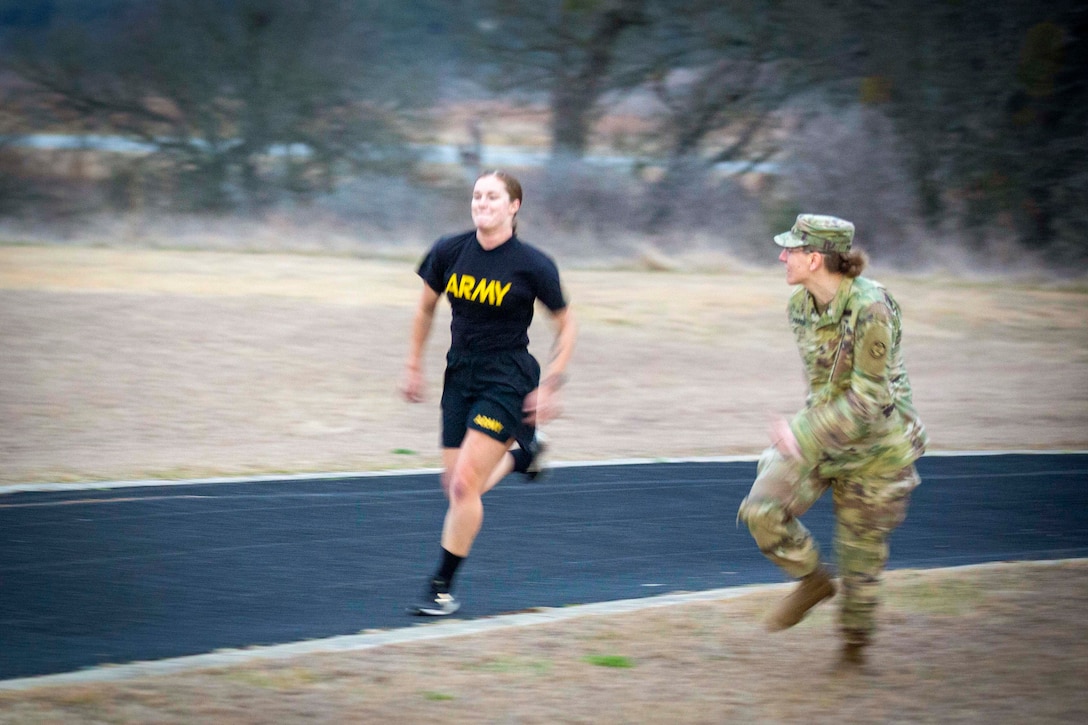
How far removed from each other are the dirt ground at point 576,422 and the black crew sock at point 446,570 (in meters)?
0.49

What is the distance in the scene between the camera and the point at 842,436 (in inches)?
202

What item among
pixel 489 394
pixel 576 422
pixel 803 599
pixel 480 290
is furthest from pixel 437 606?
pixel 576 422

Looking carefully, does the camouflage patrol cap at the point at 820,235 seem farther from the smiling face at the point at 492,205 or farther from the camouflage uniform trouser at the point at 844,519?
the smiling face at the point at 492,205

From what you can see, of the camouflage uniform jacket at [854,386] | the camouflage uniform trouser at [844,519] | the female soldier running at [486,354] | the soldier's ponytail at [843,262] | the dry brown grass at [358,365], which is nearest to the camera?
the camouflage uniform jacket at [854,386]

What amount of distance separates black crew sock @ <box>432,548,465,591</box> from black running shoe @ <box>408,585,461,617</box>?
3 centimetres

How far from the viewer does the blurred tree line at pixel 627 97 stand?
26.5 m

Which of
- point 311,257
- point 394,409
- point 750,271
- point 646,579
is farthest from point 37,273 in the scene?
point 646,579

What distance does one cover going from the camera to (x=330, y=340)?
1581 centimetres

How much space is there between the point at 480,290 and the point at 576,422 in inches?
271

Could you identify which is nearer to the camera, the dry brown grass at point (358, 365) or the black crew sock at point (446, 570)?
the black crew sock at point (446, 570)

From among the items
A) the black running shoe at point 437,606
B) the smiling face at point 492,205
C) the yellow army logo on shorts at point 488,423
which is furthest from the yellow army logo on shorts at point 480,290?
the black running shoe at point 437,606

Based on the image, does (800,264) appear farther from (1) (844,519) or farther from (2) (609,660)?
(2) (609,660)

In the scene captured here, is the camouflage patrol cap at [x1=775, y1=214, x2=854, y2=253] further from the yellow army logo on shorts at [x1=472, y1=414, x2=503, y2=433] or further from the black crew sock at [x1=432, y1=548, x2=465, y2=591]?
the black crew sock at [x1=432, y1=548, x2=465, y2=591]

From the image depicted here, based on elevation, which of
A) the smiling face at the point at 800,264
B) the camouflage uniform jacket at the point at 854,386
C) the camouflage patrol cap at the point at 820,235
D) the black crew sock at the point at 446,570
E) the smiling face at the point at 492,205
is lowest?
the black crew sock at the point at 446,570
